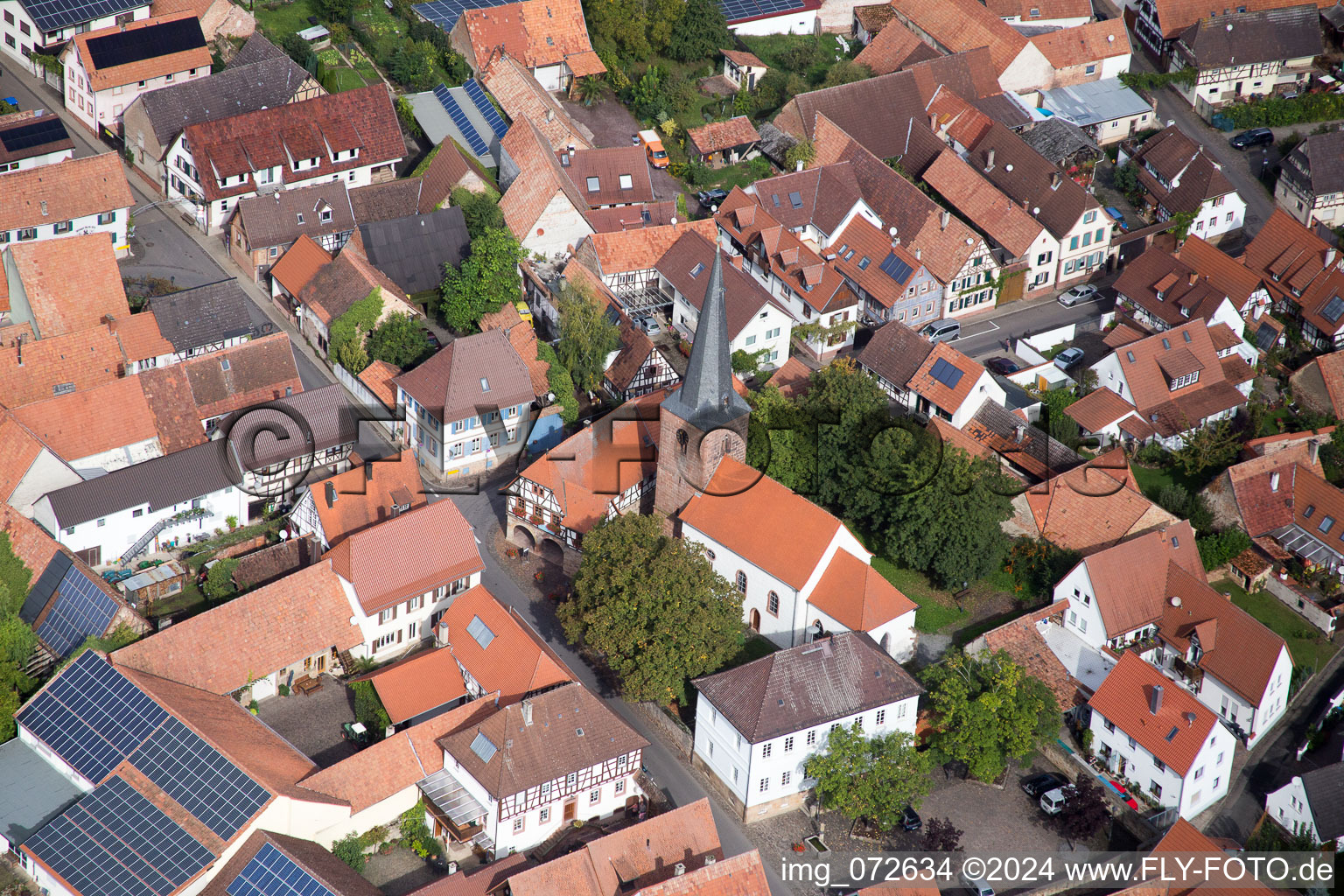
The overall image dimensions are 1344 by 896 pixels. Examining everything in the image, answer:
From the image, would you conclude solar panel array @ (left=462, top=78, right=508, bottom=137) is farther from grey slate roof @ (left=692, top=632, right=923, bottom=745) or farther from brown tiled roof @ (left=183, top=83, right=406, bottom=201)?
grey slate roof @ (left=692, top=632, right=923, bottom=745)

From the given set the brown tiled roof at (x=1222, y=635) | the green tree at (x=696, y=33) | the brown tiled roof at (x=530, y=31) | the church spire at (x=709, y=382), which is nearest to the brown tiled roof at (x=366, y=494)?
the church spire at (x=709, y=382)

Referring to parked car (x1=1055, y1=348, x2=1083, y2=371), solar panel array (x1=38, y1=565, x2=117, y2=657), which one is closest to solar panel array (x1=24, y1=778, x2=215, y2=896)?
solar panel array (x1=38, y1=565, x2=117, y2=657)

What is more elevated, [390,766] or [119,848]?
[119,848]

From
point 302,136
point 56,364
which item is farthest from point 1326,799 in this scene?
point 302,136

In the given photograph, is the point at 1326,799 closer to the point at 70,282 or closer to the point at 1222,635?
the point at 1222,635

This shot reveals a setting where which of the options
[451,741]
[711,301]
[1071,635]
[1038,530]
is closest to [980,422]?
[1038,530]

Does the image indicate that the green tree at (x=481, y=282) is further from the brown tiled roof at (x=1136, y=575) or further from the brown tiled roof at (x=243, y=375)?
the brown tiled roof at (x=1136, y=575)
